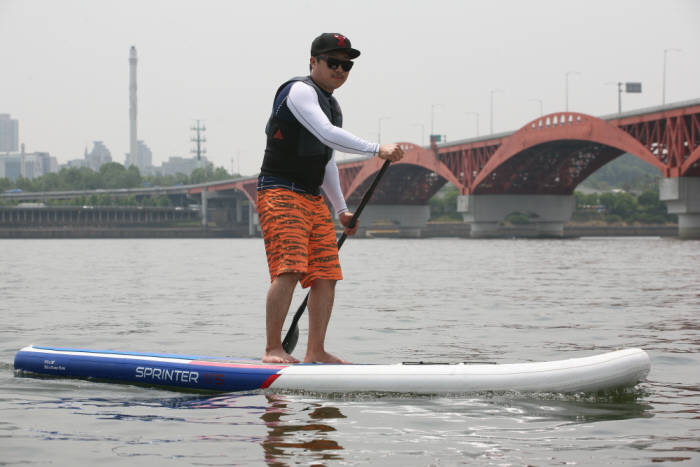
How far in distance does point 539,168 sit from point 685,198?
75.9 ft

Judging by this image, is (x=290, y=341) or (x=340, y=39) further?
(x=290, y=341)

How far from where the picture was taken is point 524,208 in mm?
83125

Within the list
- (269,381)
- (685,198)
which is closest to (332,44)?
(269,381)

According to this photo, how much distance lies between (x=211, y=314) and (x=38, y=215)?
139 metres

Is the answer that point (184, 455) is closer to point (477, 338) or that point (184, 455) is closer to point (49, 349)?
point (49, 349)

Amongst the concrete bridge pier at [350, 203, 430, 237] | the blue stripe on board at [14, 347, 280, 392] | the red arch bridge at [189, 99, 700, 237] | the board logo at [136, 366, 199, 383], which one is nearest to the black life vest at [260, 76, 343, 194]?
the blue stripe on board at [14, 347, 280, 392]

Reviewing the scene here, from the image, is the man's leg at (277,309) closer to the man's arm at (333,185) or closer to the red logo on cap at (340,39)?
the man's arm at (333,185)

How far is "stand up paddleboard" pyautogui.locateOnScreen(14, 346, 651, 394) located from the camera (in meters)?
5.38

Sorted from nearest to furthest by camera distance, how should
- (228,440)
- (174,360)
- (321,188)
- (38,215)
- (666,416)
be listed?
(228,440)
(666,416)
(174,360)
(321,188)
(38,215)

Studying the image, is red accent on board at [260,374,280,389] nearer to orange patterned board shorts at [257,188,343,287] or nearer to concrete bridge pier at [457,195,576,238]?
orange patterned board shorts at [257,188,343,287]

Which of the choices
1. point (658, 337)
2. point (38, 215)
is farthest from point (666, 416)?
point (38, 215)

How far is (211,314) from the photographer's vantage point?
12.0 metres

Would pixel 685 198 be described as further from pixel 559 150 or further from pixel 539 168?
pixel 539 168

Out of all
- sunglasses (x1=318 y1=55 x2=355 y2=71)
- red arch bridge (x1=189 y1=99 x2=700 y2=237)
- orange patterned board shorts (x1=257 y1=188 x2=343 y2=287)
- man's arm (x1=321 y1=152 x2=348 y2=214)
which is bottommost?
orange patterned board shorts (x1=257 y1=188 x2=343 y2=287)
